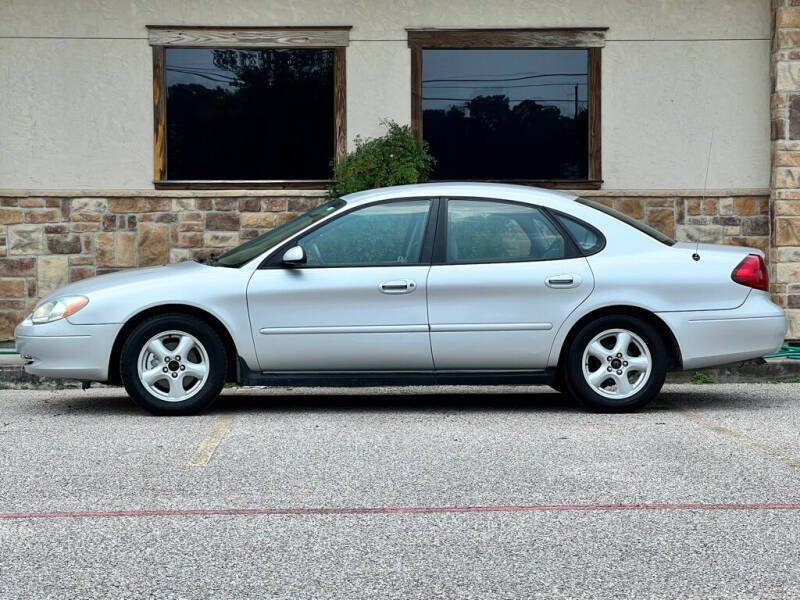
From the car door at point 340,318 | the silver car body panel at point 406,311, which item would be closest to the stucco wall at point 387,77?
the silver car body panel at point 406,311

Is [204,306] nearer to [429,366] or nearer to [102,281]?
[102,281]

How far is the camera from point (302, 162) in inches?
→ 566

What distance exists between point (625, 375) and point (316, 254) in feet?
7.59

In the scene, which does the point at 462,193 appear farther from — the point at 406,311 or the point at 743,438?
the point at 743,438

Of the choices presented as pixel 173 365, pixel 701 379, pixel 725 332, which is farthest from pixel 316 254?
pixel 701 379

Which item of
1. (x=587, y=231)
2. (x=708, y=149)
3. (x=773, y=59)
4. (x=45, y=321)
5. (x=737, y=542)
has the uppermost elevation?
(x=773, y=59)

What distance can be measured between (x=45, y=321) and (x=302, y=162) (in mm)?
5549

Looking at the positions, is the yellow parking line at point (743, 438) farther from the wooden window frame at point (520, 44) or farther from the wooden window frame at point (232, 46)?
the wooden window frame at point (232, 46)

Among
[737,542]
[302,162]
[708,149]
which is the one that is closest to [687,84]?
[708,149]

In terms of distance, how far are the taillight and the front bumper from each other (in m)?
4.32

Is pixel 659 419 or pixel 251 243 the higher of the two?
pixel 251 243

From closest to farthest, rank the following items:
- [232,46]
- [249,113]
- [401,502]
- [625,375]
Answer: [401,502], [625,375], [232,46], [249,113]

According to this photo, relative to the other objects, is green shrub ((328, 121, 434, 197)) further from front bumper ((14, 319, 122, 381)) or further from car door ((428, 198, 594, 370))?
front bumper ((14, 319, 122, 381))

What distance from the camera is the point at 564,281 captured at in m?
9.24
